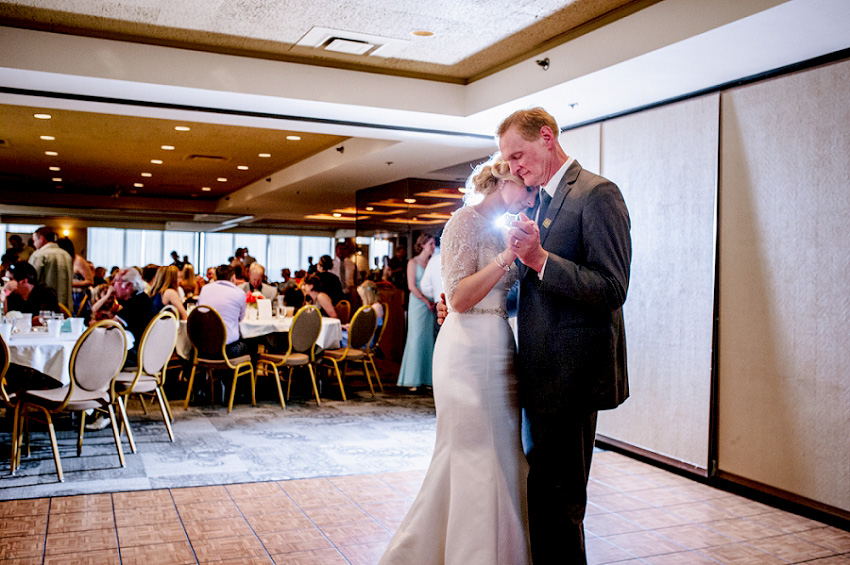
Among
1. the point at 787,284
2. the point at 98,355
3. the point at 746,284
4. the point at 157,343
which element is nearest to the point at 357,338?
the point at 157,343

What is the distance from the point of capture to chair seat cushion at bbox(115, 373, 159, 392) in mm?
5660

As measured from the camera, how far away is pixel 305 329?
7668 millimetres

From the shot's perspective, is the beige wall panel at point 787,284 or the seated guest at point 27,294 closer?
the beige wall panel at point 787,284

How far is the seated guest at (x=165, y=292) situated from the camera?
25.8 ft

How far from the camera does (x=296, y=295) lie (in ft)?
28.6

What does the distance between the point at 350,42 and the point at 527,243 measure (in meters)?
3.47

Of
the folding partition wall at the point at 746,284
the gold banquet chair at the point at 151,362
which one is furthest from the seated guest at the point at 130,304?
the folding partition wall at the point at 746,284

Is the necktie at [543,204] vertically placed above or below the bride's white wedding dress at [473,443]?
above

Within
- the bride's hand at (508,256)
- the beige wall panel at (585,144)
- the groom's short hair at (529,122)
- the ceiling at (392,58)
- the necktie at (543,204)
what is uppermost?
the ceiling at (392,58)

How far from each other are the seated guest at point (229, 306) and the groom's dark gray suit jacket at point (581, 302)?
5383 millimetres

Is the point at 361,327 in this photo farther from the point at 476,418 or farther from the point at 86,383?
the point at 476,418

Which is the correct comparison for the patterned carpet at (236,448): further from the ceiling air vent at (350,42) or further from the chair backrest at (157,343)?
the ceiling air vent at (350,42)

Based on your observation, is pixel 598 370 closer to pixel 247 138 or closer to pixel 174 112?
pixel 174 112

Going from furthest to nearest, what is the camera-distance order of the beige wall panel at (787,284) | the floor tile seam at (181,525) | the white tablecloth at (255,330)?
the white tablecloth at (255,330) < the beige wall panel at (787,284) < the floor tile seam at (181,525)
